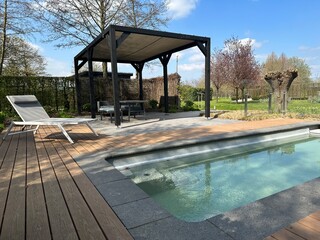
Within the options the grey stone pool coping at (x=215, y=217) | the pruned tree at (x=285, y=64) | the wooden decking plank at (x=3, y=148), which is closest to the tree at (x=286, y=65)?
the pruned tree at (x=285, y=64)

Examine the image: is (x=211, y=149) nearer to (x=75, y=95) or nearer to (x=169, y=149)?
(x=169, y=149)

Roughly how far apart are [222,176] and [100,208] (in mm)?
1913

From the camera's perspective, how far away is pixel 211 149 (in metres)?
4.14

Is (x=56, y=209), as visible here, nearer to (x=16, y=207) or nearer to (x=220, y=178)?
(x=16, y=207)

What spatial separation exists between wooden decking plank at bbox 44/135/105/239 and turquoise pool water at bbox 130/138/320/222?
2.71 ft

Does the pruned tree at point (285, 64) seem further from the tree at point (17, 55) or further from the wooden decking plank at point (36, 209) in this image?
the wooden decking plank at point (36, 209)

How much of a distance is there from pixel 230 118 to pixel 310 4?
344 inches

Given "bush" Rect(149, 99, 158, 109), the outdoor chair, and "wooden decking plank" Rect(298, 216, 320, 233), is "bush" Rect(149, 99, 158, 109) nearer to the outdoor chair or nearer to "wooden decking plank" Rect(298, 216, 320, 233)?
the outdoor chair

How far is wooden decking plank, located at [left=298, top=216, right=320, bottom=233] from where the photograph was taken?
138 centimetres

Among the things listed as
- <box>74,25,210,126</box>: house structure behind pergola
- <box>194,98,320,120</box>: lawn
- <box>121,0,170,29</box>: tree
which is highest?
<box>121,0,170,29</box>: tree

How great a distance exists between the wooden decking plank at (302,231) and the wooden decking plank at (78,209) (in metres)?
1.17

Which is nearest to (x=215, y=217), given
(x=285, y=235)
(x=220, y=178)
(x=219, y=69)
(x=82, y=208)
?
(x=285, y=235)

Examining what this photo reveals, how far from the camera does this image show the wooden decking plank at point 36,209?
1.41 metres

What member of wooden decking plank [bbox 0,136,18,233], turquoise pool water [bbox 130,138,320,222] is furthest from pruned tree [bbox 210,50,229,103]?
wooden decking plank [bbox 0,136,18,233]
